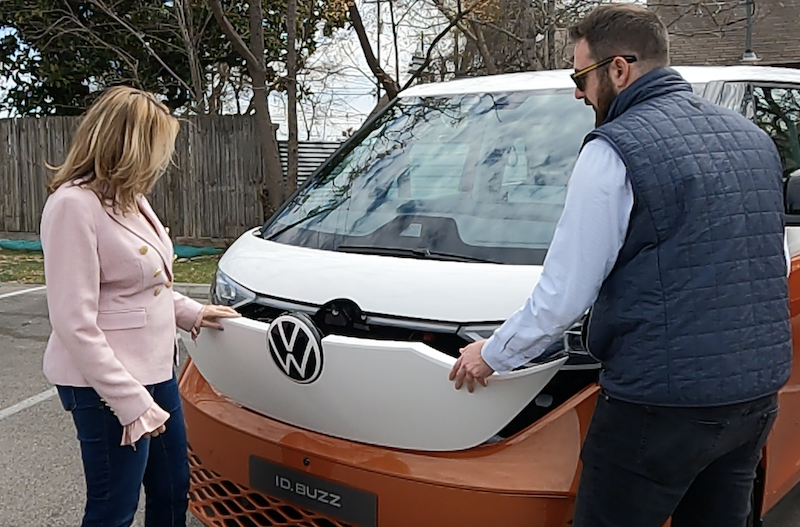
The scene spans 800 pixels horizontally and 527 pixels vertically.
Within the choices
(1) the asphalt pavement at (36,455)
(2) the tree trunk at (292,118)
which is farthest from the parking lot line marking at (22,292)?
(2) the tree trunk at (292,118)

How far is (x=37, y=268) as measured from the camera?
34.9 feet

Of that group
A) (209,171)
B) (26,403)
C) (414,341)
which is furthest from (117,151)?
(209,171)

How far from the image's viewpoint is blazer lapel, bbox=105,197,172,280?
238cm

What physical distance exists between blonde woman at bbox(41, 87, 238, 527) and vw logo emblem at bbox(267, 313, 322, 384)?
14.5 inches

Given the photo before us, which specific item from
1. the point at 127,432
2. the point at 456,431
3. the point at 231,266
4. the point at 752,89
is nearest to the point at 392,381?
the point at 456,431

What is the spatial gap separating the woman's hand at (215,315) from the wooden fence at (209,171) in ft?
30.7

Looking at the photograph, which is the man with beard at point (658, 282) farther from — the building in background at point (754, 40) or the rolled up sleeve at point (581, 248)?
the building in background at point (754, 40)

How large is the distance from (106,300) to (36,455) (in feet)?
7.69

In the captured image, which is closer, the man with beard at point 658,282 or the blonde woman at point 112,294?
the man with beard at point 658,282

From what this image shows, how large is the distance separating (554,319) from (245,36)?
1284 cm

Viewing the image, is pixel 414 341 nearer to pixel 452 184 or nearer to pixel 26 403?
pixel 452 184

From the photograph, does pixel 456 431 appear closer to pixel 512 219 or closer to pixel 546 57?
pixel 512 219

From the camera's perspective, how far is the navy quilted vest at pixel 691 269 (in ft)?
5.84

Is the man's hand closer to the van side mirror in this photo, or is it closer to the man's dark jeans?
the man's dark jeans
